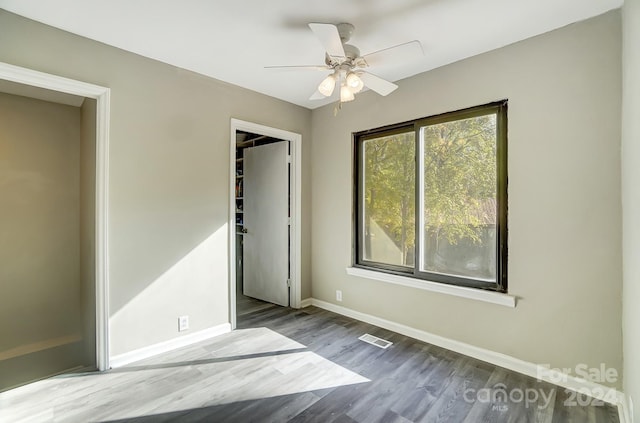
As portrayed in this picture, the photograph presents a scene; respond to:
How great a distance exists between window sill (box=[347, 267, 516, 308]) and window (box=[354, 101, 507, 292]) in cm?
7

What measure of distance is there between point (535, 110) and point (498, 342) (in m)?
1.80

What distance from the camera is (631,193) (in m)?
1.62

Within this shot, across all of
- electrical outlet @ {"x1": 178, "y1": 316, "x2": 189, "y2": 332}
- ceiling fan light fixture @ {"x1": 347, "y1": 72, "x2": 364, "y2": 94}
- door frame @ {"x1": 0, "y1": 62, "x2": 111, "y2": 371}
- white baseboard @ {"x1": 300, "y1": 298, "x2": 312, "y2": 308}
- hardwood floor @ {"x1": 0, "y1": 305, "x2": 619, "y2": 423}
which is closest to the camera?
hardwood floor @ {"x1": 0, "y1": 305, "x2": 619, "y2": 423}

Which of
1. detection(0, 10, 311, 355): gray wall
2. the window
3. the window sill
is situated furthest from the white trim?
the window

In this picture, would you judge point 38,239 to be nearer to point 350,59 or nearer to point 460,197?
point 350,59

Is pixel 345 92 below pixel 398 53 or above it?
below

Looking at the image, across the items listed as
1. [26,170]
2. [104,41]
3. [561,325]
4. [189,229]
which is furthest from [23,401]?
[561,325]

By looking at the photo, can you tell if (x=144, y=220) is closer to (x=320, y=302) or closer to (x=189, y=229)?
(x=189, y=229)

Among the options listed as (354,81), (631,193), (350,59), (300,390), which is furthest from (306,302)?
(631,193)

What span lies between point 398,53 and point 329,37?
0.48 meters

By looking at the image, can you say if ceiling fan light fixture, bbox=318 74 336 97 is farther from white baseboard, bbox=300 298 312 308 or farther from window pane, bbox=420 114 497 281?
white baseboard, bbox=300 298 312 308

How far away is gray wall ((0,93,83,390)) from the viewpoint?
3.07 meters

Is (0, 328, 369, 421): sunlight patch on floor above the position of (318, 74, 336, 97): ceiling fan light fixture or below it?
below

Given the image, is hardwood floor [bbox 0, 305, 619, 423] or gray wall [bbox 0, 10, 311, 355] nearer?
hardwood floor [bbox 0, 305, 619, 423]
